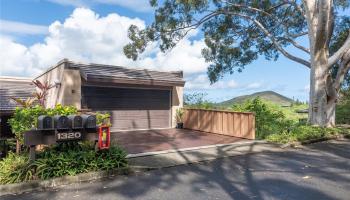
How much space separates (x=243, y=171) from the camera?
716 centimetres

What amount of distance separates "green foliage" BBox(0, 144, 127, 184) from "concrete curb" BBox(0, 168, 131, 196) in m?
0.12

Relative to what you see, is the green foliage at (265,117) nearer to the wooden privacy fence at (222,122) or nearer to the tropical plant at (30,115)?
the wooden privacy fence at (222,122)

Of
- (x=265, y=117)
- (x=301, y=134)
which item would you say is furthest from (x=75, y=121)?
(x=265, y=117)

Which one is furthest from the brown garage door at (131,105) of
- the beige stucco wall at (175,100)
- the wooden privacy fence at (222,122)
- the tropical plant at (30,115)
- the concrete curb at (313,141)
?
the concrete curb at (313,141)

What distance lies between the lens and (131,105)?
15.3 meters

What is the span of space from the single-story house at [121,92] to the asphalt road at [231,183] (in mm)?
7239

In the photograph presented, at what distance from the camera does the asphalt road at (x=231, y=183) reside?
541cm

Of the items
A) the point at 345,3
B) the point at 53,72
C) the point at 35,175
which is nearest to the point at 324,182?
the point at 35,175

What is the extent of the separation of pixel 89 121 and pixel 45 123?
34.2 inches

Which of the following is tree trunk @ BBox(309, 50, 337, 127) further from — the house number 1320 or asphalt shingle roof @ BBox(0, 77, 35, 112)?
asphalt shingle roof @ BBox(0, 77, 35, 112)

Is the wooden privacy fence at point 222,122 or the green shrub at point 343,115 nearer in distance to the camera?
the wooden privacy fence at point 222,122

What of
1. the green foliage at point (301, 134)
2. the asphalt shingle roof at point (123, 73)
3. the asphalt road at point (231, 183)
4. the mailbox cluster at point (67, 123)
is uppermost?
the asphalt shingle roof at point (123, 73)

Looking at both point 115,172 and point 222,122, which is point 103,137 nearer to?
point 115,172

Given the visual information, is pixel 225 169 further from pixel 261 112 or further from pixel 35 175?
pixel 261 112
